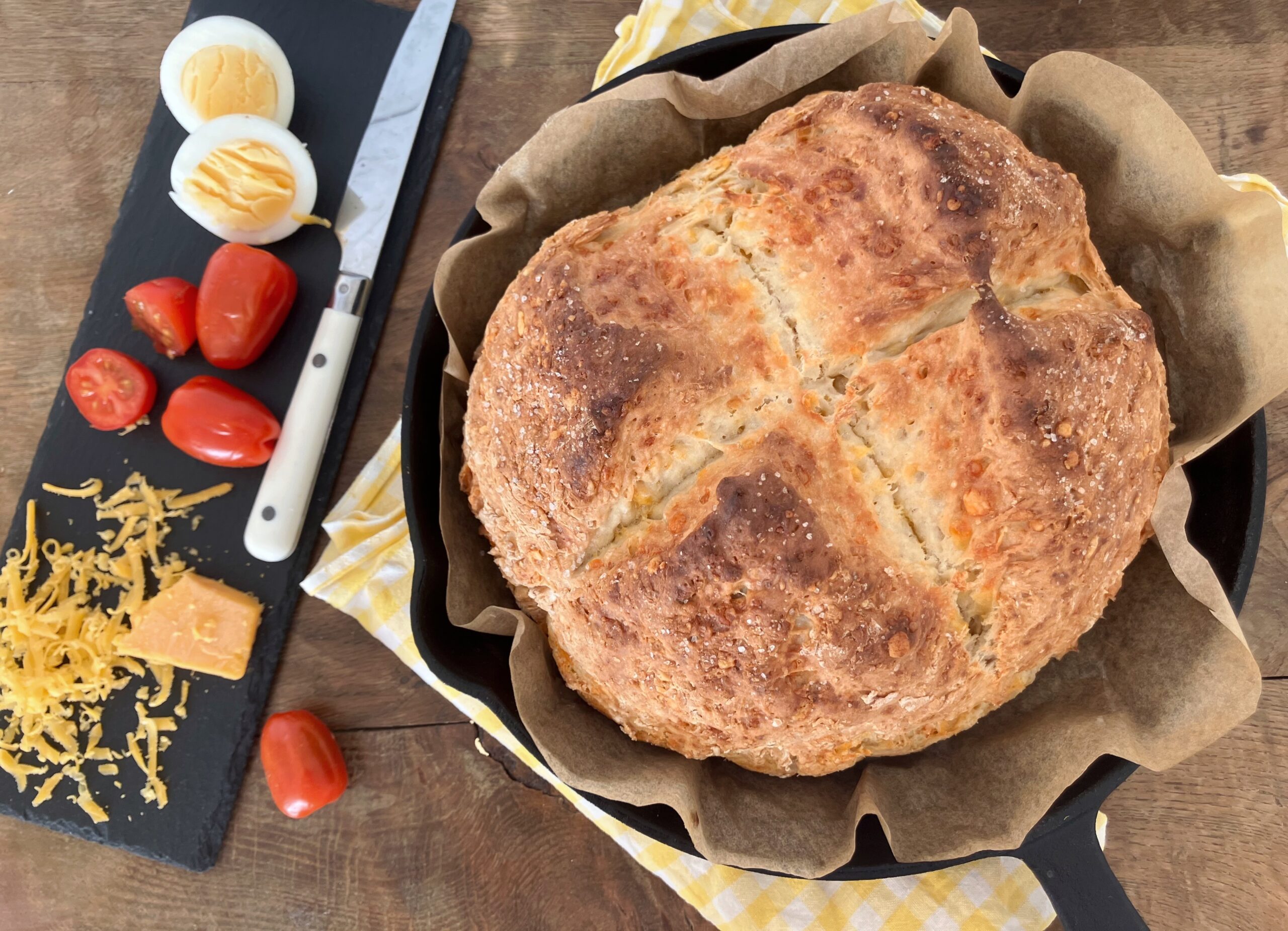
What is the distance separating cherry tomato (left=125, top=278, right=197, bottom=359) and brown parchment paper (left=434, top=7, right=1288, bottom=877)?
3.99 feet

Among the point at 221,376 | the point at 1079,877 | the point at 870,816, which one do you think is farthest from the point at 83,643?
the point at 1079,877

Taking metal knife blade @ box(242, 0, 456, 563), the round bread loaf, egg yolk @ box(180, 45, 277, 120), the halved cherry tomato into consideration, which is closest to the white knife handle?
metal knife blade @ box(242, 0, 456, 563)

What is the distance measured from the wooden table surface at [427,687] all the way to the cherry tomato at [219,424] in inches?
11.0

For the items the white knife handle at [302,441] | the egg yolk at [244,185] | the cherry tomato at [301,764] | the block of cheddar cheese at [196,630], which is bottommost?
the cherry tomato at [301,764]

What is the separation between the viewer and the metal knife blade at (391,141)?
276 cm

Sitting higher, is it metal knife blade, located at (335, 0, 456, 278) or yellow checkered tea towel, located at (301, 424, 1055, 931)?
metal knife blade, located at (335, 0, 456, 278)

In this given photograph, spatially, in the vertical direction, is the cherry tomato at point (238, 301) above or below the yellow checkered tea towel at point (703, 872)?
above

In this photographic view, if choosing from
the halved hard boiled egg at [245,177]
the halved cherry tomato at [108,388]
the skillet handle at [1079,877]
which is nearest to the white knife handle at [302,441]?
the halved hard boiled egg at [245,177]

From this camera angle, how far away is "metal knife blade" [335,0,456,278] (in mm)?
2760

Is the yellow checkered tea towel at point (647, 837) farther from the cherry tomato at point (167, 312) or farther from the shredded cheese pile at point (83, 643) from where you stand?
the cherry tomato at point (167, 312)

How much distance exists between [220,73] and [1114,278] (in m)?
2.72

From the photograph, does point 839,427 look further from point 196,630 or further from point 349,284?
point 196,630

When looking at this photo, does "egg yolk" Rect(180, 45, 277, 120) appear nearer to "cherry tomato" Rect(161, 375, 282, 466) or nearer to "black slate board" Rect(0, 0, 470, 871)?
"black slate board" Rect(0, 0, 470, 871)

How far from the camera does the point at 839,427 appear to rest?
1726 millimetres
